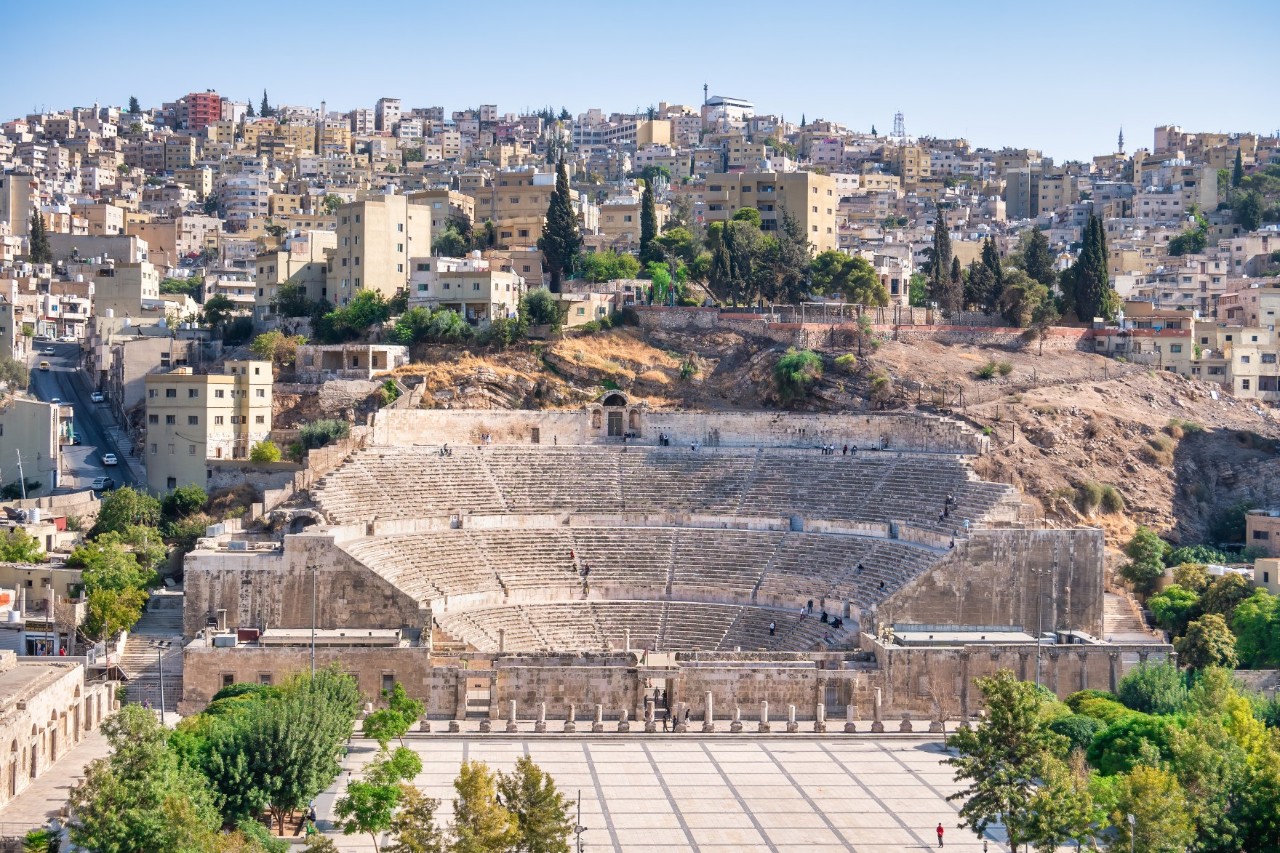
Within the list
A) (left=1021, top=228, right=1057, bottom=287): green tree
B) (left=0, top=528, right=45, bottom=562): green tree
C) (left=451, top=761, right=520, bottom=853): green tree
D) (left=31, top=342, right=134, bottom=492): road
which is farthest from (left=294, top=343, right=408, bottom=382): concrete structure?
(left=451, top=761, right=520, bottom=853): green tree

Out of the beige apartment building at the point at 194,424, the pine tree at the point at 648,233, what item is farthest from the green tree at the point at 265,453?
the pine tree at the point at 648,233

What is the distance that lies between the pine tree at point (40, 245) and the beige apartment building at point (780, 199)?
35.2 metres

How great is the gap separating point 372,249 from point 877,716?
3387 cm

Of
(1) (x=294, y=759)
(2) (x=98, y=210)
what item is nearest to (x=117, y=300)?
(2) (x=98, y=210)

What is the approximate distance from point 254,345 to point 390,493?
617 inches

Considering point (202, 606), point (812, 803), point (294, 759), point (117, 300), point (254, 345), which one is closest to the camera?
point (294, 759)

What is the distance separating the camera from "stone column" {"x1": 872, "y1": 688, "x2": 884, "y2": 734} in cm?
4200

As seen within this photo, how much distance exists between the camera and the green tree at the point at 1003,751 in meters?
31.6

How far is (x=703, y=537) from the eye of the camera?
52250 millimetres

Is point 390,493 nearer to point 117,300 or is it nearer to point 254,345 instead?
point 254,345

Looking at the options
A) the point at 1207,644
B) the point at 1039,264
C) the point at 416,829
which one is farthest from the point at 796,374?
the point at 416,829

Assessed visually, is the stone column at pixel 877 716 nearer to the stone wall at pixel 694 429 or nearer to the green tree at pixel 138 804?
the stone wall at pixel 694 429

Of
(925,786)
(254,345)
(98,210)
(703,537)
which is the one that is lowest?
(925,786)

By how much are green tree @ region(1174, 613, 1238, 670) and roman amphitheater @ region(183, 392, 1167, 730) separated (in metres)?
0.82
